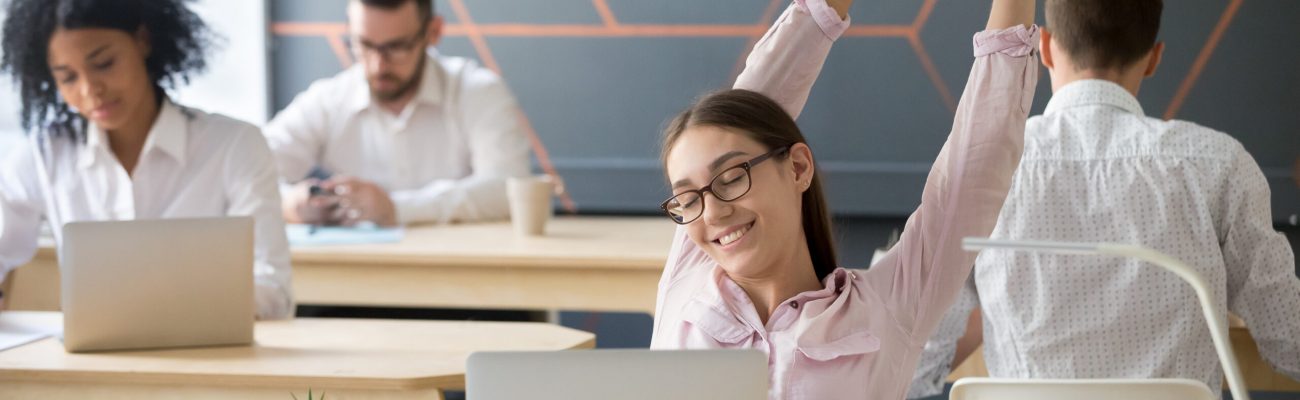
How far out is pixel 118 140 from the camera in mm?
2621

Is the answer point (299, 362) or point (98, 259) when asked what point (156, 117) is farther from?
point (299, 362)

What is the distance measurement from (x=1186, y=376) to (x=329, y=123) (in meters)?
2.56

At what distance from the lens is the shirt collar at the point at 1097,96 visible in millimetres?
2025

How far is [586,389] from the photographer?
1.19 meters

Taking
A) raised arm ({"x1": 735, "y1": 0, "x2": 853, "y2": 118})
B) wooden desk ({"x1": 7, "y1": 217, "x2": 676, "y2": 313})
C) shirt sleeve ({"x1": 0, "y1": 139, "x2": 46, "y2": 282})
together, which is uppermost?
raised arm ({"x1": 735, "y1": 0, "x2": 853, "y2": 118})

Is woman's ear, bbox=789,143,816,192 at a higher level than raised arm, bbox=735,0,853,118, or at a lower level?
lower

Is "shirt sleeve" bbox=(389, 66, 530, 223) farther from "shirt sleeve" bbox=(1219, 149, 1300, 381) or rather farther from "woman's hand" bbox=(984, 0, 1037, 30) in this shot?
"woman's hand" bbox=(984, 0, 1037, 30)

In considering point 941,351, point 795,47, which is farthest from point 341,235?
point 795,47

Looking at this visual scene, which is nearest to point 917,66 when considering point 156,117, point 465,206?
point 465,206

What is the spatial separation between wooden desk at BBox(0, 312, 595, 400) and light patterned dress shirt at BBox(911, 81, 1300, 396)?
670mm

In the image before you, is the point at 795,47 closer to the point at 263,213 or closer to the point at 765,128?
the point at 765,128

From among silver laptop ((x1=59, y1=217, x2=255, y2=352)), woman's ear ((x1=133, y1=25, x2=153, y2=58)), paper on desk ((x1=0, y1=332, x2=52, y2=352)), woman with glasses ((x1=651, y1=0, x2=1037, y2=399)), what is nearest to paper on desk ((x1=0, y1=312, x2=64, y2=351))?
paper on desk ((x1=0, y1=332, x2=52, y2=352))

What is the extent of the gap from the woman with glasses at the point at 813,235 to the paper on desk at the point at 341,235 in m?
1.56

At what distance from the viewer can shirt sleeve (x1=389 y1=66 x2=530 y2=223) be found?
334 cm
